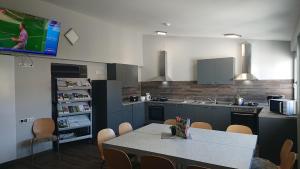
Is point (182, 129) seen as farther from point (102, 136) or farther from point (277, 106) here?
point (277, 106)

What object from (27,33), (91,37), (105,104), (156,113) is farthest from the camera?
(156,113)

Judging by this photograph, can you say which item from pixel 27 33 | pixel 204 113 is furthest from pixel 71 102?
pixel 204 113

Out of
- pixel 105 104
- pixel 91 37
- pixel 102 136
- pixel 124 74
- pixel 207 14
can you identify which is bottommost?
pixel 102 136

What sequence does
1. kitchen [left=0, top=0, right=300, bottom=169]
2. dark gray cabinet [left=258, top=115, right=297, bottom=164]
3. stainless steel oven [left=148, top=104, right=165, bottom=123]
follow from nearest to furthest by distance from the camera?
kitchen [left=0, top=0, right=300, bottom=169] < dark gray cabinet [left=258, top=115, right=297, bottom=164] < stainless steel oven [left=148, top=104, right=165, bottom=123]

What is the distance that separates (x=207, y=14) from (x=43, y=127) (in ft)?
11.9

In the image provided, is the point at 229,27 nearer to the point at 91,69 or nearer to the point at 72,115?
the point at 91,69

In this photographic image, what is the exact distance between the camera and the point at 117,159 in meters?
2.33

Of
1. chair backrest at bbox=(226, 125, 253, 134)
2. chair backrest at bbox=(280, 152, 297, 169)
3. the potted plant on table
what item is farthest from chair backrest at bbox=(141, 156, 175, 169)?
chair backrest at bbox=(226, 125, 253, 134)

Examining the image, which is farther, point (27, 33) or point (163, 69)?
point (163, 69)

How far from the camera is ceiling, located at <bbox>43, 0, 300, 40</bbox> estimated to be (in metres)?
3.20

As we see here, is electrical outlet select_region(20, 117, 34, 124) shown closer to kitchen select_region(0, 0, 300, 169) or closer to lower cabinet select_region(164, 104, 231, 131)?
kitchen select_region(0, 0, 300, 169)

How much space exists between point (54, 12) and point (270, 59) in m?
4.92

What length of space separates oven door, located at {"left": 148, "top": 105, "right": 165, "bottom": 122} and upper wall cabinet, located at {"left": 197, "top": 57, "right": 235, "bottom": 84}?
133cm

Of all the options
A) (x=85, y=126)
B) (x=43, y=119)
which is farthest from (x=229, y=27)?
(x=43, y=119)
